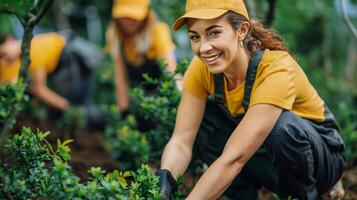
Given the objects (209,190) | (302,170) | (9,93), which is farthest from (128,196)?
(302,170)

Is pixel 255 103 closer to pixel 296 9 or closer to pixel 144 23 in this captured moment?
pixel 144 23

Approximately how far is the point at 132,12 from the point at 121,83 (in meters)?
0.69

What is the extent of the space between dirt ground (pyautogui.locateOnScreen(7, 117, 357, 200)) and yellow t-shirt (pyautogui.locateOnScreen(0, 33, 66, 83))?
48 cm

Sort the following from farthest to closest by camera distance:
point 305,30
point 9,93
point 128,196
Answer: point 305,30, point 9,93, point 128,196

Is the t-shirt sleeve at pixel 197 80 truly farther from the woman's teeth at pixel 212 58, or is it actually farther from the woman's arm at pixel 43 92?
the woman's arm at pixel 43 92

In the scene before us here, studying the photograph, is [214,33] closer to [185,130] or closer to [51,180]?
[185,130]

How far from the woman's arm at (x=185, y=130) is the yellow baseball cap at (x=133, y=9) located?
69.1 inches

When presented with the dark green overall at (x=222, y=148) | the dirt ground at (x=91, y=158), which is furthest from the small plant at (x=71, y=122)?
the dark green overall at (x=222, y=148)

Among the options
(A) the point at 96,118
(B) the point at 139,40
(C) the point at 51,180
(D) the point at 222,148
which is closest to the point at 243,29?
(D) the point at 222,148

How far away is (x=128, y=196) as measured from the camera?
2.13 meters

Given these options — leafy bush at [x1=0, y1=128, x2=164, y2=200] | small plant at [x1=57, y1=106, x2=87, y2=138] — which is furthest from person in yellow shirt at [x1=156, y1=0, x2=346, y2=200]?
small plant at [x1=57, y1=106, x2=87, y2=138]

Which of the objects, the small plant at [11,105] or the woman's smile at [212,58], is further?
the woman's smile at [212,58]

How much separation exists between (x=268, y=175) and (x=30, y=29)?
1349mm

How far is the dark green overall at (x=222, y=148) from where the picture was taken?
9.12 feet
